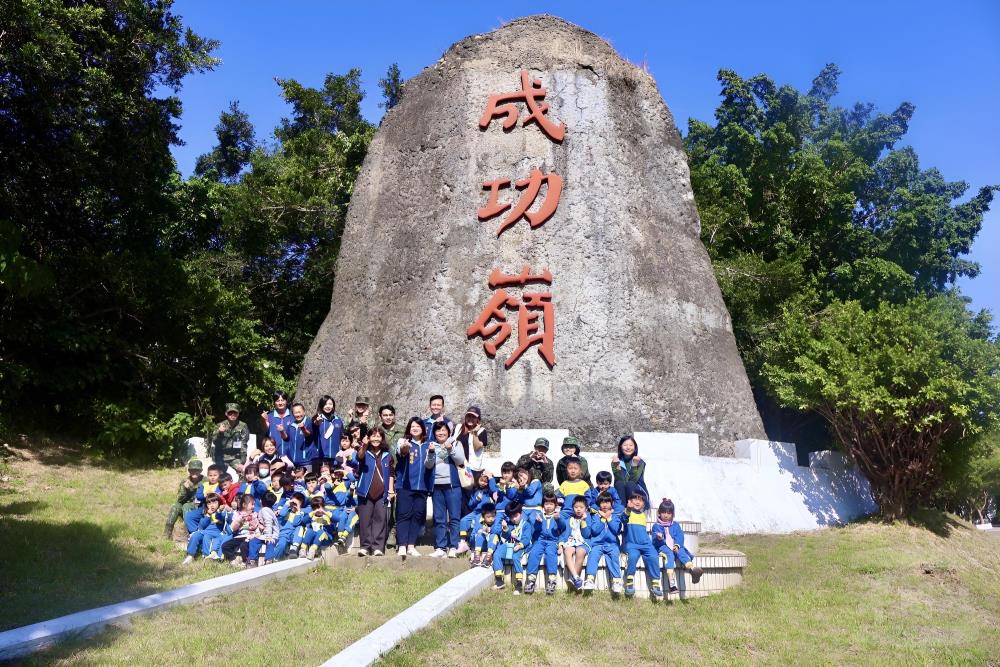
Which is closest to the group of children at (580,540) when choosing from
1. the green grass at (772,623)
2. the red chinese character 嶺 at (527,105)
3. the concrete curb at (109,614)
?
the green grass at (772,623)

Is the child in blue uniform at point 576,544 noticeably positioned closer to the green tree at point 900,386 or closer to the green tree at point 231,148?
the green tree at point 900,386

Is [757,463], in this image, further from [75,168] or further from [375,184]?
[75,168]

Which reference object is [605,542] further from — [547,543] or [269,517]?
[269,517]

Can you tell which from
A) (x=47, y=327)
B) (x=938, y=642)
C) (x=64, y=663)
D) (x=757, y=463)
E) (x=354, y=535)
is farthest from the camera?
(x=47, y=327)

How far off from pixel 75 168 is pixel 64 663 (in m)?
9.77

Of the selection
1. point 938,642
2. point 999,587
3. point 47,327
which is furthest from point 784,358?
point 47,327

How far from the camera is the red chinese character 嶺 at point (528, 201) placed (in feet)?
40.1

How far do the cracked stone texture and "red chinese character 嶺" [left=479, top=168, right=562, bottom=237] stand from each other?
12 cm

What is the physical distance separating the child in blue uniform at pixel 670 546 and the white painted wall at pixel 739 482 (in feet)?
8.58

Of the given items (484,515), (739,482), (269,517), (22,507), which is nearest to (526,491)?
(484,515)

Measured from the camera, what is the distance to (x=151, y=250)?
1573cm

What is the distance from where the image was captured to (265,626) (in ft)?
17.8

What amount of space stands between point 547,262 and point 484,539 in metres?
5.50

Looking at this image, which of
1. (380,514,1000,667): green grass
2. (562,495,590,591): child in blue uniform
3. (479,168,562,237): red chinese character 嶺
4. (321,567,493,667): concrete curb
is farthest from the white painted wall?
(479,168,562,237): red chinese character 嶺
